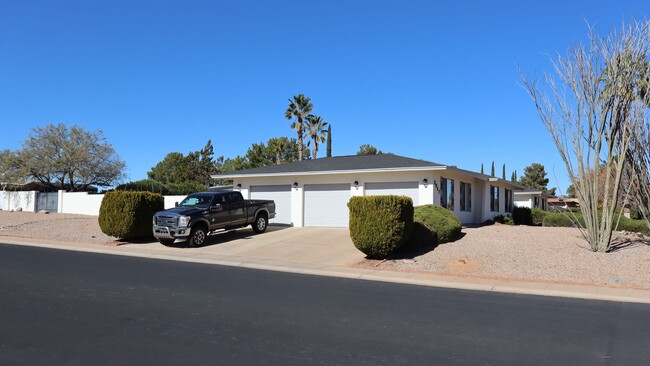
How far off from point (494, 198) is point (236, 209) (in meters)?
17.1

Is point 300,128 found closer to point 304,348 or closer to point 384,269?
point 384,269

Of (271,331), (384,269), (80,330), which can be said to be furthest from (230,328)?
(384,269)

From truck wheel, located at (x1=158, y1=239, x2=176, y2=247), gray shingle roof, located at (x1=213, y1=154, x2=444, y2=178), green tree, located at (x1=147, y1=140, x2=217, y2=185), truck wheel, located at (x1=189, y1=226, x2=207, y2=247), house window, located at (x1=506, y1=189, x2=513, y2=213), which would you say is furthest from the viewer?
green tree, located at (x1=147, y1=140, x2=217, y2=185)

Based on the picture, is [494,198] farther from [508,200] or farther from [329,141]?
[329,141]

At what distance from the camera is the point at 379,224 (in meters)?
14.1

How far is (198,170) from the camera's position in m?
69.4

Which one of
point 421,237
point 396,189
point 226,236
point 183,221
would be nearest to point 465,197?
point 396,189

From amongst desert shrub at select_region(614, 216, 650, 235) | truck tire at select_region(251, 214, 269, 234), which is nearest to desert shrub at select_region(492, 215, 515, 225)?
desert shrub at select_region(614, 216, 650, 235)

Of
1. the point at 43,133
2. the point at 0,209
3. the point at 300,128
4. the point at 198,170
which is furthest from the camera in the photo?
the point at 198,170

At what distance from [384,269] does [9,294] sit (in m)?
8.60

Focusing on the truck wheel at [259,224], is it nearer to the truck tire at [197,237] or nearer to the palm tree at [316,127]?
the truck tire at [197,237]

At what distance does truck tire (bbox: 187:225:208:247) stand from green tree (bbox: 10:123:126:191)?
87.3 ft

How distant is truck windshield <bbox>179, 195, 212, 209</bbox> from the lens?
61.6ft

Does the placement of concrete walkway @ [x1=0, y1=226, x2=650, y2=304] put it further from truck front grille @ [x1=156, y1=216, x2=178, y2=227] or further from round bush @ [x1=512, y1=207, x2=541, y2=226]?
round bush @ [x1=512, y1=207, x2=541, y2=226]
